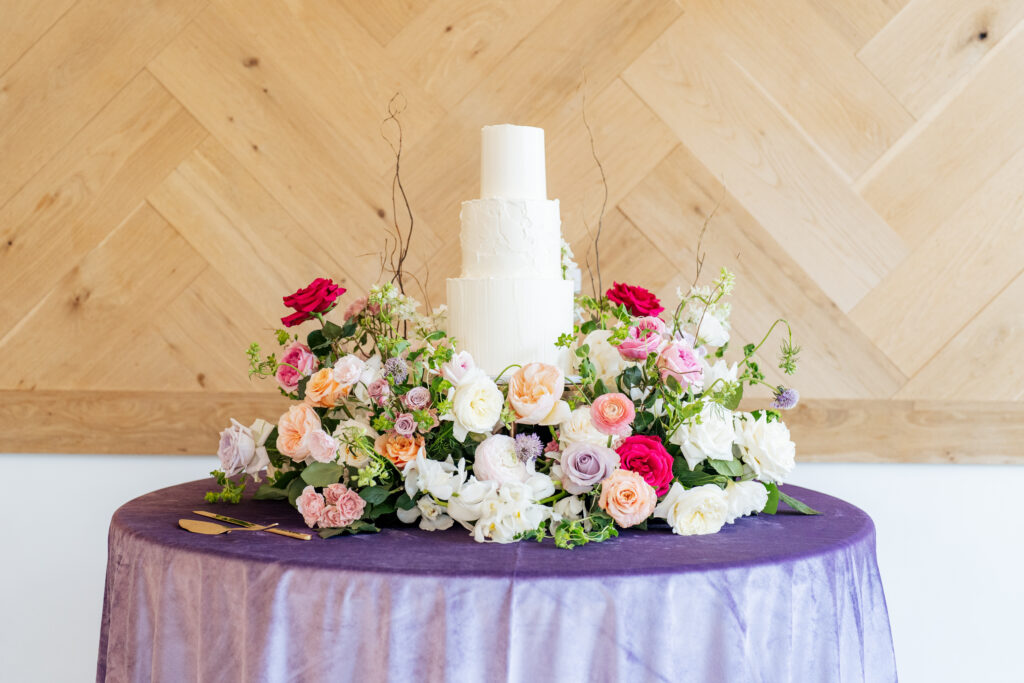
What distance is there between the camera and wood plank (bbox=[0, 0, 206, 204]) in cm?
182

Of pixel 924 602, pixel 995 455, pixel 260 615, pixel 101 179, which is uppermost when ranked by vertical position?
pixel 101 179

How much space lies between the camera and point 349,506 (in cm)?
96

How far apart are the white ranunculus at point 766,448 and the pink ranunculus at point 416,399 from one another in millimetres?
393

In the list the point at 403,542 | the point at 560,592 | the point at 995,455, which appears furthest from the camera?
the point at 995,455

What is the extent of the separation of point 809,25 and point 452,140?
2.57 ft

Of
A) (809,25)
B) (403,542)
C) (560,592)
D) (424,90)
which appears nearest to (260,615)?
(403,542)

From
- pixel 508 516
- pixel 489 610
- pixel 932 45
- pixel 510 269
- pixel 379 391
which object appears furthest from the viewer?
pixel 932 45

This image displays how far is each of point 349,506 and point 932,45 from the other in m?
1.55

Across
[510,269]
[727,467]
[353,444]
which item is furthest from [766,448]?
[353,444]

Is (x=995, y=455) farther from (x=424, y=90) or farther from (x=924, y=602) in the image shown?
(x=424, y=90)

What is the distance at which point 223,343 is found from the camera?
1.83 m

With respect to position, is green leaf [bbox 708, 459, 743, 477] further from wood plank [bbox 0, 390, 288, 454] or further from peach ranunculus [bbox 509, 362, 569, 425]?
wood plank [bbox 0, 390, 288, 454]

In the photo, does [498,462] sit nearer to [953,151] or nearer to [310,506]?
[310,506]

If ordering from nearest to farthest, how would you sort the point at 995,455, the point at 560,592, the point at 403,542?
1. the point at 560,592
2. the point at 403,542
3. the point at 995,455
